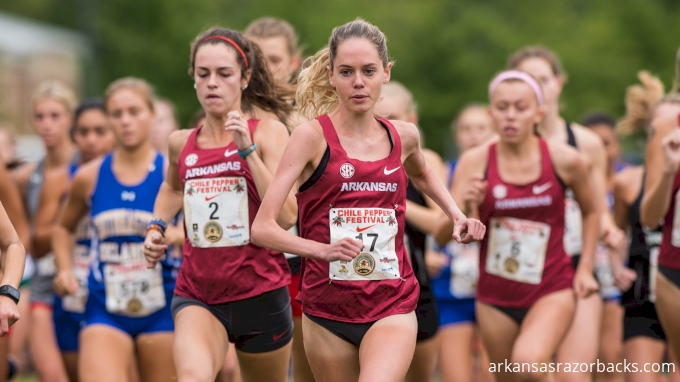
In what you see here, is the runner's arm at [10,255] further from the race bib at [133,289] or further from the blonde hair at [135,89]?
the blonde hair at [135,89]

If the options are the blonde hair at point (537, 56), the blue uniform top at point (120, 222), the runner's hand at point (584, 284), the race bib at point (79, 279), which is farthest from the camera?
the blonde hair at point (537, 56)

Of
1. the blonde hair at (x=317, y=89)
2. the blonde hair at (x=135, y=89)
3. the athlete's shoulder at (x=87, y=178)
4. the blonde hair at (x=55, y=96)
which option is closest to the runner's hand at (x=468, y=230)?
the blonde hair at (x=317, y=89)

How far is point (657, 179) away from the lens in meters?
6.44

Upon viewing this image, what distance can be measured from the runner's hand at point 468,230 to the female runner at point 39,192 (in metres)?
4.41

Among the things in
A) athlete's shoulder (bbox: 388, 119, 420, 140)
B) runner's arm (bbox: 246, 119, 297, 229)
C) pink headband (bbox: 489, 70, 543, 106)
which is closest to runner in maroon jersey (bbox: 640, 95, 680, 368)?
pink headband (bbox: 489, 70, 543, 106)

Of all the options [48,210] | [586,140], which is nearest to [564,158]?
[586,140]

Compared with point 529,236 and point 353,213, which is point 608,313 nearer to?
point 529,236

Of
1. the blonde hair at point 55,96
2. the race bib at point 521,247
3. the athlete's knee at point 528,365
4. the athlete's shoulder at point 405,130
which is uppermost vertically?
the blonde hair at point 55,96

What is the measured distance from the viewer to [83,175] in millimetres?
7047

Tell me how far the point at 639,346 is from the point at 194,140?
12.4 ft

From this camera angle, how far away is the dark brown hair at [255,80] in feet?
19.0

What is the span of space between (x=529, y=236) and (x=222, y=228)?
6.98 feet

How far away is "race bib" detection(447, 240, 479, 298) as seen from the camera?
9.03 meters

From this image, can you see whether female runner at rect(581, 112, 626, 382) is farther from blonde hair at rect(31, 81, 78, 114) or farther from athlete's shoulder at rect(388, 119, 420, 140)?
blonde hair at rect(31, 81, 78, 114)
